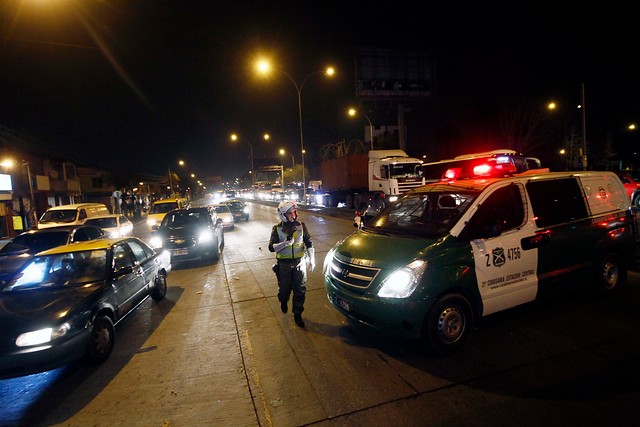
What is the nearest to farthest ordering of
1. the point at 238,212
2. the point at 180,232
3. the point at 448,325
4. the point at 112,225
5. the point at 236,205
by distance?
the point at 448,325
the point at 180,232
the point at 112,225
the point at 238,212
the point at 236,205

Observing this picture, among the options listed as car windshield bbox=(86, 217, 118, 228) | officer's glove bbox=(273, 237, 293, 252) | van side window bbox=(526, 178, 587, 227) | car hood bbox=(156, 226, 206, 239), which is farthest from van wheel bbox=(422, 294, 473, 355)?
car windshield bbox=(86, 217, 118, 228)

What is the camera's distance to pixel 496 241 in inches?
168

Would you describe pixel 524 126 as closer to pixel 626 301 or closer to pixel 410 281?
pixel 626 301

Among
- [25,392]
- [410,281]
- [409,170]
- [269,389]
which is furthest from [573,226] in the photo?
[409,170]

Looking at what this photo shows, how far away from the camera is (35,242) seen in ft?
27.8

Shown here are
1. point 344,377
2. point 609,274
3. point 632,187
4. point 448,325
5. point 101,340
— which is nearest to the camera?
point 344,377

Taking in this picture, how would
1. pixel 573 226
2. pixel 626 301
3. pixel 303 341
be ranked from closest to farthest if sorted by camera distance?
pixel 303 341
pixel 573 226
pixel 626 301

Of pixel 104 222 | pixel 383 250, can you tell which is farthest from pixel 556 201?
pixel 104 222

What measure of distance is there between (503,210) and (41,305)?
581cm

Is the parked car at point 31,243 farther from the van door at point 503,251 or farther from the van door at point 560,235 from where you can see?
the van door at point 560,235

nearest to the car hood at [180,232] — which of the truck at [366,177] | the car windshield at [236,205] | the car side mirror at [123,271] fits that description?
the car side mirror at [123,271]

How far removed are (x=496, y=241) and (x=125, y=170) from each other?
51997 mm

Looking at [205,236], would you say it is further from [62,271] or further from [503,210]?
[503,210]

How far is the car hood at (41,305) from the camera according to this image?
383 cm
